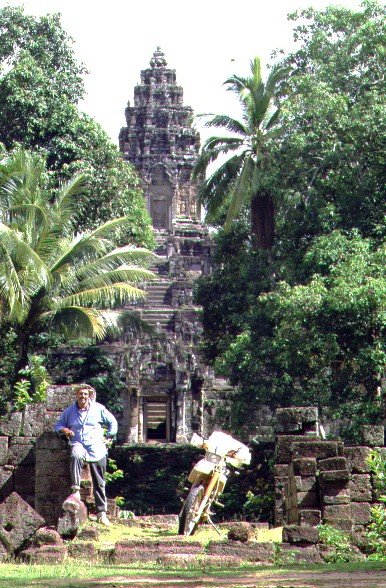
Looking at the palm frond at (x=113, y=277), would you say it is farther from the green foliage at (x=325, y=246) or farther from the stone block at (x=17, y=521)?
the stone block at (x=17, y=521)

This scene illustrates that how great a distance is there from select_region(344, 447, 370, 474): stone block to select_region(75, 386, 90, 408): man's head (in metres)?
2.78

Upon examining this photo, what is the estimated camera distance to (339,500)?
1414 cm

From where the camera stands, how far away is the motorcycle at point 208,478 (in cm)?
1390

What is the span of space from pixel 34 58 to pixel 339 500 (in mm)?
25526

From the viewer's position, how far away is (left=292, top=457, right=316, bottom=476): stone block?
47.7ft

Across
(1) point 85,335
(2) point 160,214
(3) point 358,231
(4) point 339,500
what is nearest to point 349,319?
(3) point 358,231

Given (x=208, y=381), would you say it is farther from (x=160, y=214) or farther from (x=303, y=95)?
(x=160, y=214)

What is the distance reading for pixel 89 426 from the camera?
1423cm

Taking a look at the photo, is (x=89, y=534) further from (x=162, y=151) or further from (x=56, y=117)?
(x=162, y=151)

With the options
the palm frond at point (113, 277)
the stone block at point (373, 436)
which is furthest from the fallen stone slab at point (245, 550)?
the palm frond at point (113, 277)

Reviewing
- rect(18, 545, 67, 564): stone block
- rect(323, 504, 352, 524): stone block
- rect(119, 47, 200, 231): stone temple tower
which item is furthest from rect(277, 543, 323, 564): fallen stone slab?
rect(119, 47, 200, 231): stone temple tower

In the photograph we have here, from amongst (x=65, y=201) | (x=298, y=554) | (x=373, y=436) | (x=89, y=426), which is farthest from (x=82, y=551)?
(x=65, y=201)

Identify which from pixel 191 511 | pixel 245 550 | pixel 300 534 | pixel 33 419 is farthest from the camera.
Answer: pixel 33 419

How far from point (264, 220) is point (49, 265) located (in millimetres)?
9007
